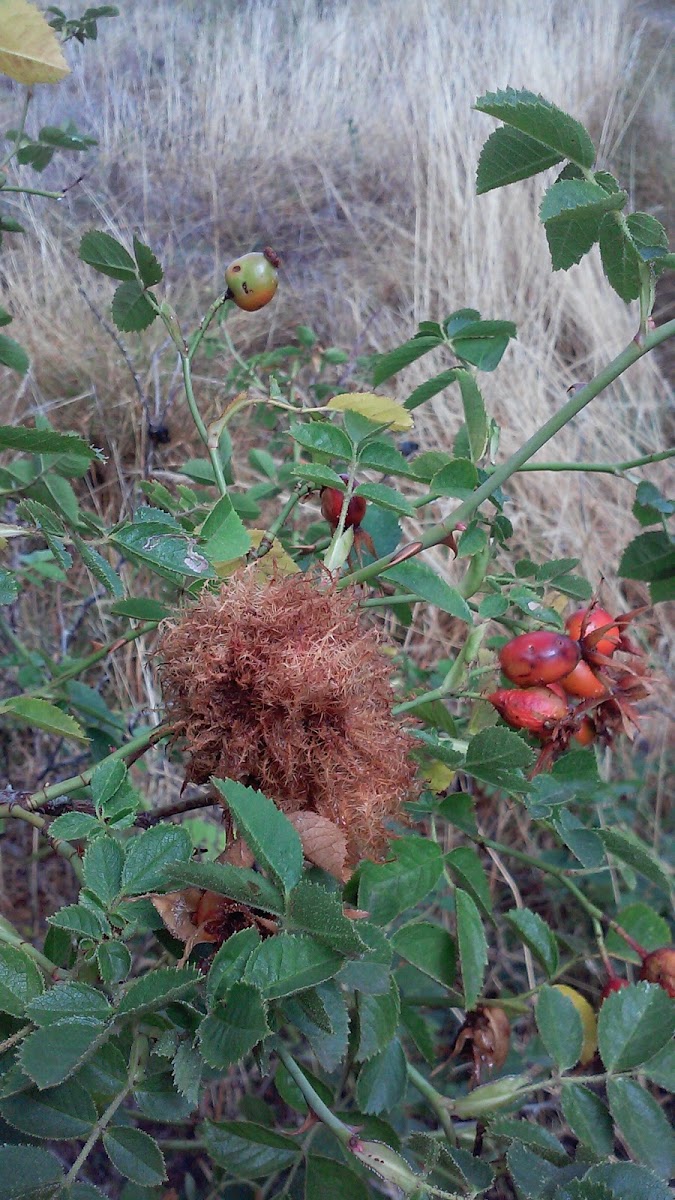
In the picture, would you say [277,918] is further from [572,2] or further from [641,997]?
[572,2]

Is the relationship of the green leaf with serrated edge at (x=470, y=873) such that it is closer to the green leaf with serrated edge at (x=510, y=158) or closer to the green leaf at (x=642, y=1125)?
the green leaf at (x=642, y=1125)

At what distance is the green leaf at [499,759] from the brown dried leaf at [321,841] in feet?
0.44

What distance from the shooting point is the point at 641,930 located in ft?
2.33

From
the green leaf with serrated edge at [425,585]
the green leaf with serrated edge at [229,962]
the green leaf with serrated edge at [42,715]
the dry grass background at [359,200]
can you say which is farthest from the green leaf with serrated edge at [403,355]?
the dry grass background at [359,200]

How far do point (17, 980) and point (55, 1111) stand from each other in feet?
0.23

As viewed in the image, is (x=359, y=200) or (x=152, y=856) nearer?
(x=152, y=856)

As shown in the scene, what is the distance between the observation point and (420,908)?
1.44 metres

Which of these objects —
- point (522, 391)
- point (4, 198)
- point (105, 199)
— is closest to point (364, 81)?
point (105, 199)

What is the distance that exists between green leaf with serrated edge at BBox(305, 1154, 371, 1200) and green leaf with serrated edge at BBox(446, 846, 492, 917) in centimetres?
17

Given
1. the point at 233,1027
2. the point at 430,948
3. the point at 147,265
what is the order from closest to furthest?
the point at 233,1027 < the point at 430,948 < the point at 147,265

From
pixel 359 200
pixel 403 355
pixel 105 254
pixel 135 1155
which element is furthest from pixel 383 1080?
pixel 359 200

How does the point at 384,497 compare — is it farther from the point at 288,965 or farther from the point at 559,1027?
the point at 559,1027

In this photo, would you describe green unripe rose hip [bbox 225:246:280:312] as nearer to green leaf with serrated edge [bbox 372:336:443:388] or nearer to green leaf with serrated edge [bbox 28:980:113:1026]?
green leaf with serrated edge [bbox 372:336:443:388]

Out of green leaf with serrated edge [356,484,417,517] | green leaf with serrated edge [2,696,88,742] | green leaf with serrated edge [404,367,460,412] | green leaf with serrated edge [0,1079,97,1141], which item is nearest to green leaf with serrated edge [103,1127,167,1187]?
green leaf with serrated edge [0,1079,97,1141]
